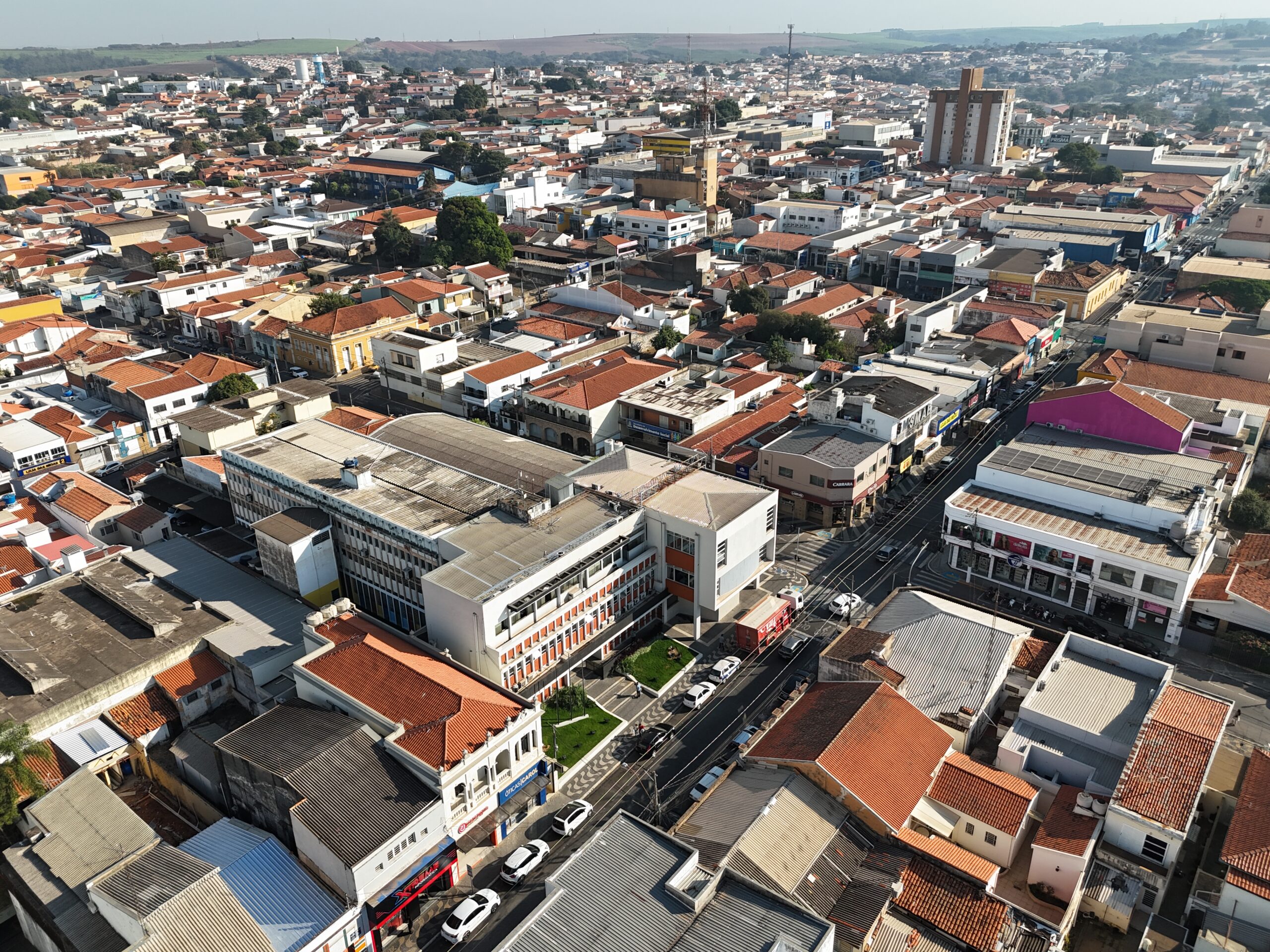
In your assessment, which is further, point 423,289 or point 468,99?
point 468,99

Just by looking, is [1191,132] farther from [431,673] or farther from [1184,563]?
[431,673]

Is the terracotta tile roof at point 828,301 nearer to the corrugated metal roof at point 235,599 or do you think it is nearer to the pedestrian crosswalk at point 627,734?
the pedestrian crosswalk at point 627,734

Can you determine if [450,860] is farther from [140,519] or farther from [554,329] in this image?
[554,329]

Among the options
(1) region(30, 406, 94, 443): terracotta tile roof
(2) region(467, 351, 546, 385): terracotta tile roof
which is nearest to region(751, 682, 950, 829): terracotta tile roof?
(2) region(467, 351, 546, 385): terracotta tile roof

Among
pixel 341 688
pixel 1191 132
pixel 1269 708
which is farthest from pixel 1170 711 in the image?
pixel 1191 132

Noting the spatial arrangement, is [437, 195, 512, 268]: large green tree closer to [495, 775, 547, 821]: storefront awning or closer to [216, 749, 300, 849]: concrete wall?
[495, 775, 547, 821]: storefront awning

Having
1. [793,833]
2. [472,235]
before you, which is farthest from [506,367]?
[793,833]
